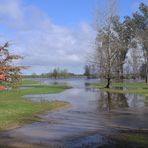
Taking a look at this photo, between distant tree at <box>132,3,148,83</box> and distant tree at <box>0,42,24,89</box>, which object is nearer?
distant tree at <box>0,42,24,89</box>

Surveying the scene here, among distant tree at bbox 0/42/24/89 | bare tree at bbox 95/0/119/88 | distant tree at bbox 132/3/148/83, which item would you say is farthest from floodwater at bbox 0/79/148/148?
distant tree at bbox 132/3/148/83

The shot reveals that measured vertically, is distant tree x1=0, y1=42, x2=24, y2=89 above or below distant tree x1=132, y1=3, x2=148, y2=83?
below

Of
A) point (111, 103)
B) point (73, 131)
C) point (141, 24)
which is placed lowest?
point (73, 131)

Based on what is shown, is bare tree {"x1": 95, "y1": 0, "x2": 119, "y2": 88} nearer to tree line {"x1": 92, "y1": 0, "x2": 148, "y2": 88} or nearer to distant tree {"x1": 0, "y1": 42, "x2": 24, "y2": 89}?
tree line {"x1": 92, "y1": 0, "x2": 148, "y2": 88}

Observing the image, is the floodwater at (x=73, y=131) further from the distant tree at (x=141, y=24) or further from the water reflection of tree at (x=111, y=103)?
the distant tree at (x=141, y=24)

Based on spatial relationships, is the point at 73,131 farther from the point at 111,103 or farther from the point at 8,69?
the point at 111,103

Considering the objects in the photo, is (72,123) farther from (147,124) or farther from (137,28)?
(137,28)

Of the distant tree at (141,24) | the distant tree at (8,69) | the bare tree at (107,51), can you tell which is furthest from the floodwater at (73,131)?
the distant tree at (141,24)

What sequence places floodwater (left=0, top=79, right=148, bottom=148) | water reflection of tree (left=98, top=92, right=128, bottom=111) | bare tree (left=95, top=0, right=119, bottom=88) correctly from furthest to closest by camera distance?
Result: bare tree (left=95, top=0, right=119, bottom=88) → water reflection of tree (left=98, top=92, right=128, bottom=111) → floodwater (left=0, top=79, right=148, bottom=148)

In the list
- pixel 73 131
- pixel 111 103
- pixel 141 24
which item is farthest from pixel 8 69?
pixel 141 24

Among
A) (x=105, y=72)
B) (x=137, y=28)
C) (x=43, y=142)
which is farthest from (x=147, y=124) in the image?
(x=137, y=28)

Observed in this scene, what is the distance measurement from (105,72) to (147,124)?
43281 mm

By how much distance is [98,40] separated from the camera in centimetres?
6234

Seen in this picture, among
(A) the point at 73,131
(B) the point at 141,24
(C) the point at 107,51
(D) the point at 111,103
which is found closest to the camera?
(A) the point at 73,131
